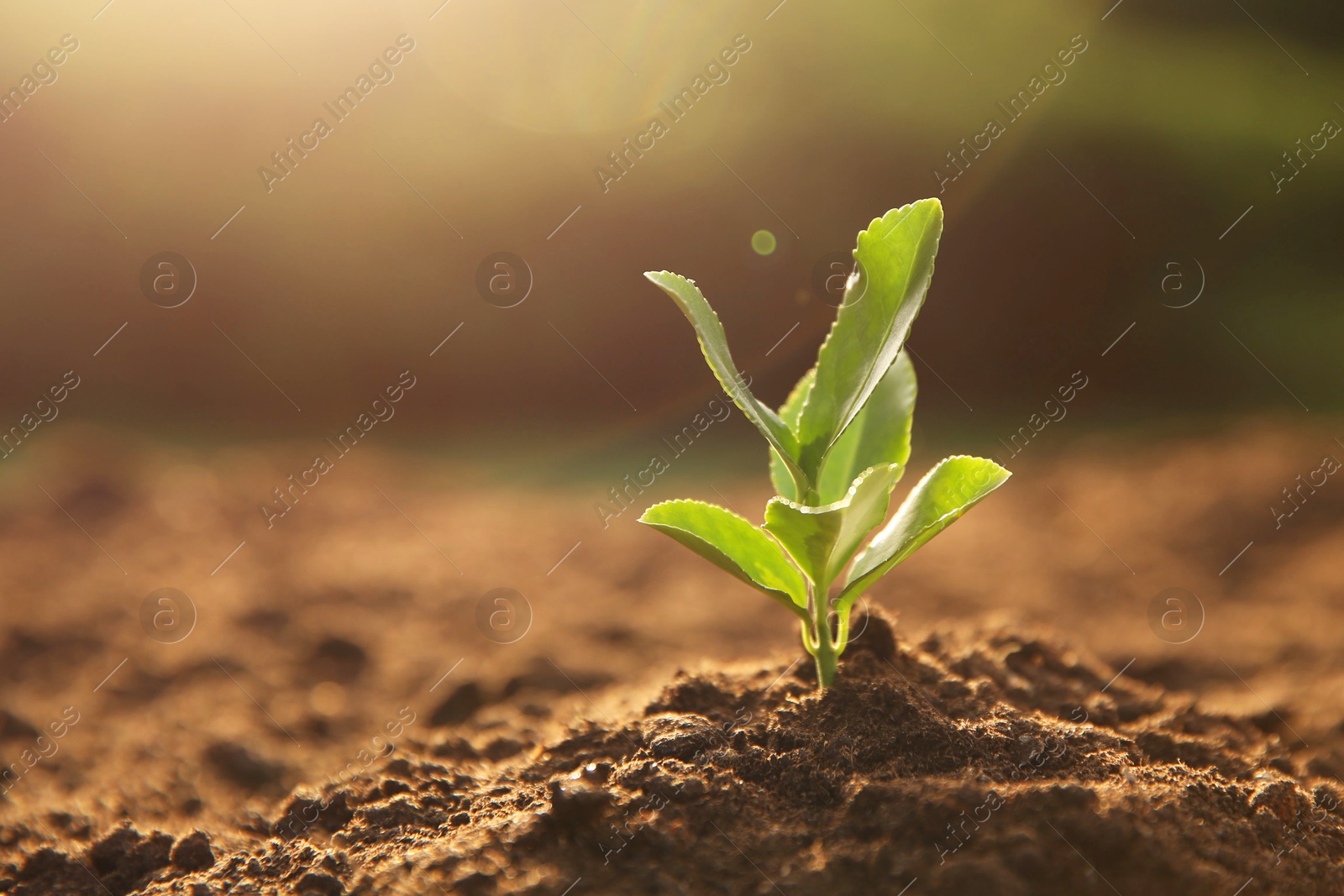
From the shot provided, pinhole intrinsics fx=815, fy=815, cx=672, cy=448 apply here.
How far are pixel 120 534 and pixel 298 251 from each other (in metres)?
1.35

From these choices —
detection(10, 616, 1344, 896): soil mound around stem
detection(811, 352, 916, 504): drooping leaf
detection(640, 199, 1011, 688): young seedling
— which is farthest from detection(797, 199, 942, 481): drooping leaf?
detection(10, 616, 1344, 896): soil mound around stem

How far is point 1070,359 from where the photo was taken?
2.98m

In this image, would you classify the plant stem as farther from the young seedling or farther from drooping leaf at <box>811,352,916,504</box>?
drooping leaf at <box>811,352,916,504</box>

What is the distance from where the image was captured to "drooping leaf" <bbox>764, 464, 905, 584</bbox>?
2.96 ft

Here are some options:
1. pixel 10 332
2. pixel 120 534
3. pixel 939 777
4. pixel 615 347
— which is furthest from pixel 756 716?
pixel 10 332

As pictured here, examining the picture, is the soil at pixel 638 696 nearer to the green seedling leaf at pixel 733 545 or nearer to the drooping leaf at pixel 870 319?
the green seedling leaf at pixel 733 545

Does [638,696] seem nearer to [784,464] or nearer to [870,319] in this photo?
[784,464]

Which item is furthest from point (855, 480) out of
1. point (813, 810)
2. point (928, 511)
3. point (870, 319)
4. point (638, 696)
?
point (638, 696)

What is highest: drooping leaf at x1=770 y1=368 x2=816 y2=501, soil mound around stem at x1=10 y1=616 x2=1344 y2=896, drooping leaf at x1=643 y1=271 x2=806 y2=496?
drooping leaf at x1=643 y1=271 x2=806 y2=496

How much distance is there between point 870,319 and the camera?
1.05m

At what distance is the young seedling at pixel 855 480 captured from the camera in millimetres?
975

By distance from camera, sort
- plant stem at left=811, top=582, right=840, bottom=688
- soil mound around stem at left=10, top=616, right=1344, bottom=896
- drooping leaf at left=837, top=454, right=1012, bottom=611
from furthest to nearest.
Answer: plant stem at left=811, top=582, right=840, bottom=688 → drooping leaf at left=837, top=454, right=1012, bottom=611 → soil mound around stem at left=10, top=616, right=1344, bottom=896

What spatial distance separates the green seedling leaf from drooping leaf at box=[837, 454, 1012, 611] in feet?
0.26

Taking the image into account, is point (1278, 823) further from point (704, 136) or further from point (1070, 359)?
point (704, 136)
